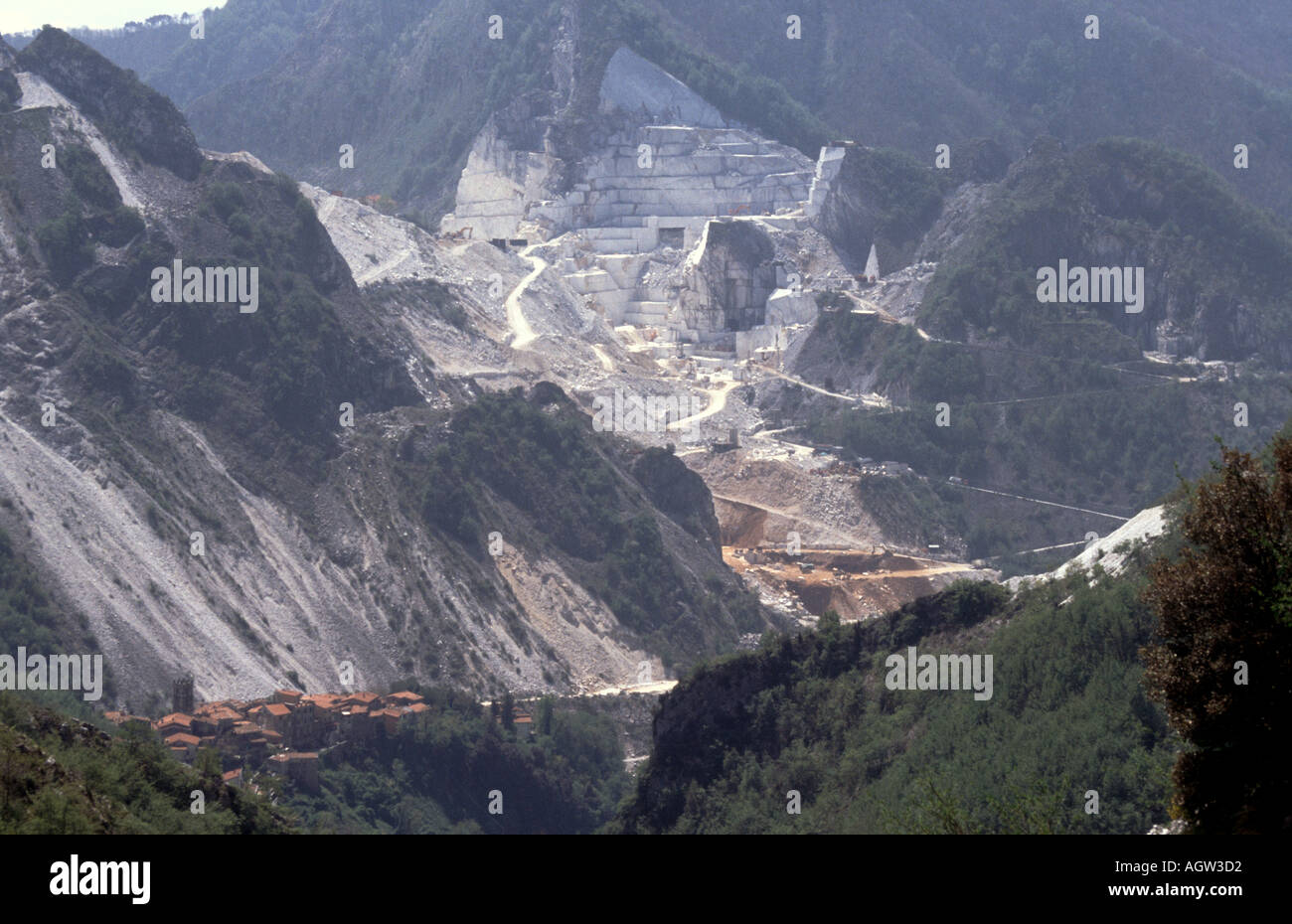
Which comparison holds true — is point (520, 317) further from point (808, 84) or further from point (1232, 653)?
point (1232, 653)

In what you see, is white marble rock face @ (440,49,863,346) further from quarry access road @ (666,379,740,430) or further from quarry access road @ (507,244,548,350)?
quarry access road @ (666,379,740,430)

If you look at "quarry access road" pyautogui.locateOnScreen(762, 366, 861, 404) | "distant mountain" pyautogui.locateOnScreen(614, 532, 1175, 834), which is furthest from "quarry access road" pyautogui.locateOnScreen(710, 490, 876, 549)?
"distant mountain" pyautogui.locateOnScreen(614, 532, 1175, 834)

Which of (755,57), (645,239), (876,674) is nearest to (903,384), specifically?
(645,239)

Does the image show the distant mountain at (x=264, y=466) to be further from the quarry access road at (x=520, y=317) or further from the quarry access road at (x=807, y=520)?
the quarry access road at (x=520, y=317)

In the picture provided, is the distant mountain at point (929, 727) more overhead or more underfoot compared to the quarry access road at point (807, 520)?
more underfoot

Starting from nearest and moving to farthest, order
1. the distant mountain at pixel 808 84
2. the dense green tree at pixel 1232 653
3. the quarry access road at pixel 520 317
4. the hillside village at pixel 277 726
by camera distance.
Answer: the dense green tree at pixel 1232 653 < the hillside village at pixel 277 726 < the quarry access road at pixel 520 317 < the distant mountain at pixel 808 84

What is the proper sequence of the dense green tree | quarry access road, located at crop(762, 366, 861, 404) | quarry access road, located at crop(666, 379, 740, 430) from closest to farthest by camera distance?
the dense green tree < quarry access road, located at crop(666, 379, 740, 430) < quarry access road, located at crop(762, 366, 861, 404)

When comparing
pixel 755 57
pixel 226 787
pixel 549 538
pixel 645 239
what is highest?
pixel 755 57

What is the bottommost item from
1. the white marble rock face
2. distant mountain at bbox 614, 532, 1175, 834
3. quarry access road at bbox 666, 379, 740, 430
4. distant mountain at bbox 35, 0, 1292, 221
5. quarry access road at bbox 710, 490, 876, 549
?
distant mountain at bbox 614, 532, 1175, 834

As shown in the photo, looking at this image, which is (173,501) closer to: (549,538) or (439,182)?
(549,538)

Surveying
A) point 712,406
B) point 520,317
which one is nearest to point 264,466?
point 520,317

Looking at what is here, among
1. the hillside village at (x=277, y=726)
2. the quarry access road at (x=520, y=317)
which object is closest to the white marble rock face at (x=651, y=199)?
the quarry access road at (x=520, y=317)
